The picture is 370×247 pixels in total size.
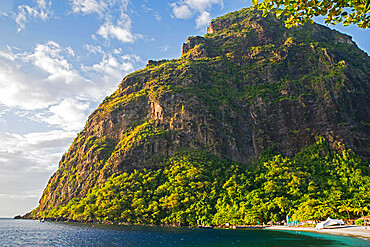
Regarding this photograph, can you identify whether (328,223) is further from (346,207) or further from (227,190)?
(227,190)

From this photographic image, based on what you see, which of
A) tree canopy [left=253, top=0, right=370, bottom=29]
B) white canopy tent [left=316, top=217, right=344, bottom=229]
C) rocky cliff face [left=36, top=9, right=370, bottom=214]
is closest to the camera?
tree canopy [left=253, top=0, right=370, bottom=29]

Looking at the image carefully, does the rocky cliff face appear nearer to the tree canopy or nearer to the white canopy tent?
the white canopy tent

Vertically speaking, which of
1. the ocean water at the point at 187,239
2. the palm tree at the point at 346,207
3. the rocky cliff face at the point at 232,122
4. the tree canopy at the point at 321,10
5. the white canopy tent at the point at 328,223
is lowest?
the ocean water at the point at 187,239

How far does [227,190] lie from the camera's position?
132 metres

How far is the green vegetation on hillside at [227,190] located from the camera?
110062 mm

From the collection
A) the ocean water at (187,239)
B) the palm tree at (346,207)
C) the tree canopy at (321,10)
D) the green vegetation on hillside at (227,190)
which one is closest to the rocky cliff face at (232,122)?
the green vegetation on hillside at (227,190)

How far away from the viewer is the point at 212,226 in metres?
115

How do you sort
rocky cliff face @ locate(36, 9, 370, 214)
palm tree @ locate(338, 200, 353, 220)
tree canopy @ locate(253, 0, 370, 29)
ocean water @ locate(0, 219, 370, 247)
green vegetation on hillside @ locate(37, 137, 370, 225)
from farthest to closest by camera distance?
rocky cliff face @ locate(36, 9, 370, 214), green vegetation on hillside @ locate(37, 137, 370, 225), palm tree @ locate(338, 200, 353, 220), ocean water @ locate(0, 219, 370, 247), tree canopy @ locate(253, 0, 370, 29)

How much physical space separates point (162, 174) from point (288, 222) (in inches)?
2937

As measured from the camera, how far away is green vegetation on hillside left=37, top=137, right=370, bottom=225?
361ft

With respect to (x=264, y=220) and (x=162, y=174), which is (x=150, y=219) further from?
(x=264, y=220)

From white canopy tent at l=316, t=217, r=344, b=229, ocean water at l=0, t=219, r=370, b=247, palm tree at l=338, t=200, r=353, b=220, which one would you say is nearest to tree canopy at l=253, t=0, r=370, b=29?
ocean water at l=0, t=219, r=370, b=247

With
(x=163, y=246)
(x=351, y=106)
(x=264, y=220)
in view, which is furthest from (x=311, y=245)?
(x=351, y=106)

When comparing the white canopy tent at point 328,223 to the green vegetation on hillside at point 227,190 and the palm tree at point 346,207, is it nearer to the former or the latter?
the palm tree at point 346,207
